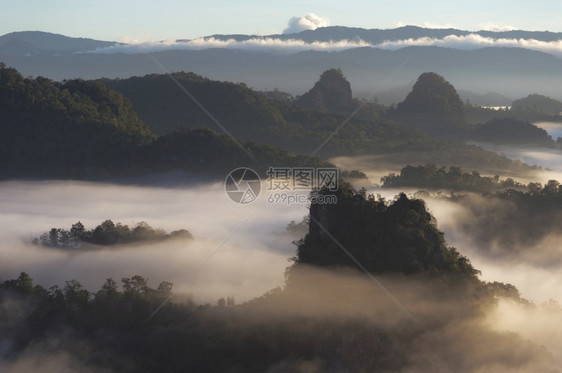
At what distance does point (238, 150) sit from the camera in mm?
103625

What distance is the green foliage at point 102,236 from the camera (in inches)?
2751

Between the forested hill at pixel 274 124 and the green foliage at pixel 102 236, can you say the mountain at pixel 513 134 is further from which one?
the green foliage at pixel 102 236

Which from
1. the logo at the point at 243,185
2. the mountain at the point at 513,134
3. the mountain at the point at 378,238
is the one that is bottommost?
the mountain at the point at 513,134

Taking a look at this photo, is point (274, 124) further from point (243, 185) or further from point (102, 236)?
point (102, 236)

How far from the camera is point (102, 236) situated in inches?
2741

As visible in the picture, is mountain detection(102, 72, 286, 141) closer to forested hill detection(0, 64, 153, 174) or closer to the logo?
forested hill detection(0, 64, 153, 174)

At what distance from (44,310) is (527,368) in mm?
26970

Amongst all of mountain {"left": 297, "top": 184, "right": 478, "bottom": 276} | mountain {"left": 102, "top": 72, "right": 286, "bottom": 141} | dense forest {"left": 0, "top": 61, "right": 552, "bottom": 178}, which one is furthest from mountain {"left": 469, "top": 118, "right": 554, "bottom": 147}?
mountain {"left": 297, "top": 184, "right": 478, "bottom": 276}

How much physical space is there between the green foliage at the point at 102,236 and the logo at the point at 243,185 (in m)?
25.8

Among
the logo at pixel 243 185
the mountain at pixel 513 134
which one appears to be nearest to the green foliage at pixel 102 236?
the logo at pixel 243 185

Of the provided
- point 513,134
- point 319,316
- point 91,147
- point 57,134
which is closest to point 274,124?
point 91,147

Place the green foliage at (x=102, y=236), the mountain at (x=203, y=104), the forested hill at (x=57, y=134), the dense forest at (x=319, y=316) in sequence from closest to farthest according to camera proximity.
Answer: the dense forest at (x=319, y=316), the green foliage at (x=102, y=236), the forested hill at (x=57, y=134), the mountain at (x=203, y=104)

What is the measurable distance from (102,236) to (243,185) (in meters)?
36.6

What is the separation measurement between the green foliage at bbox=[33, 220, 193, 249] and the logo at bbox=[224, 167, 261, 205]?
25.8 meters
